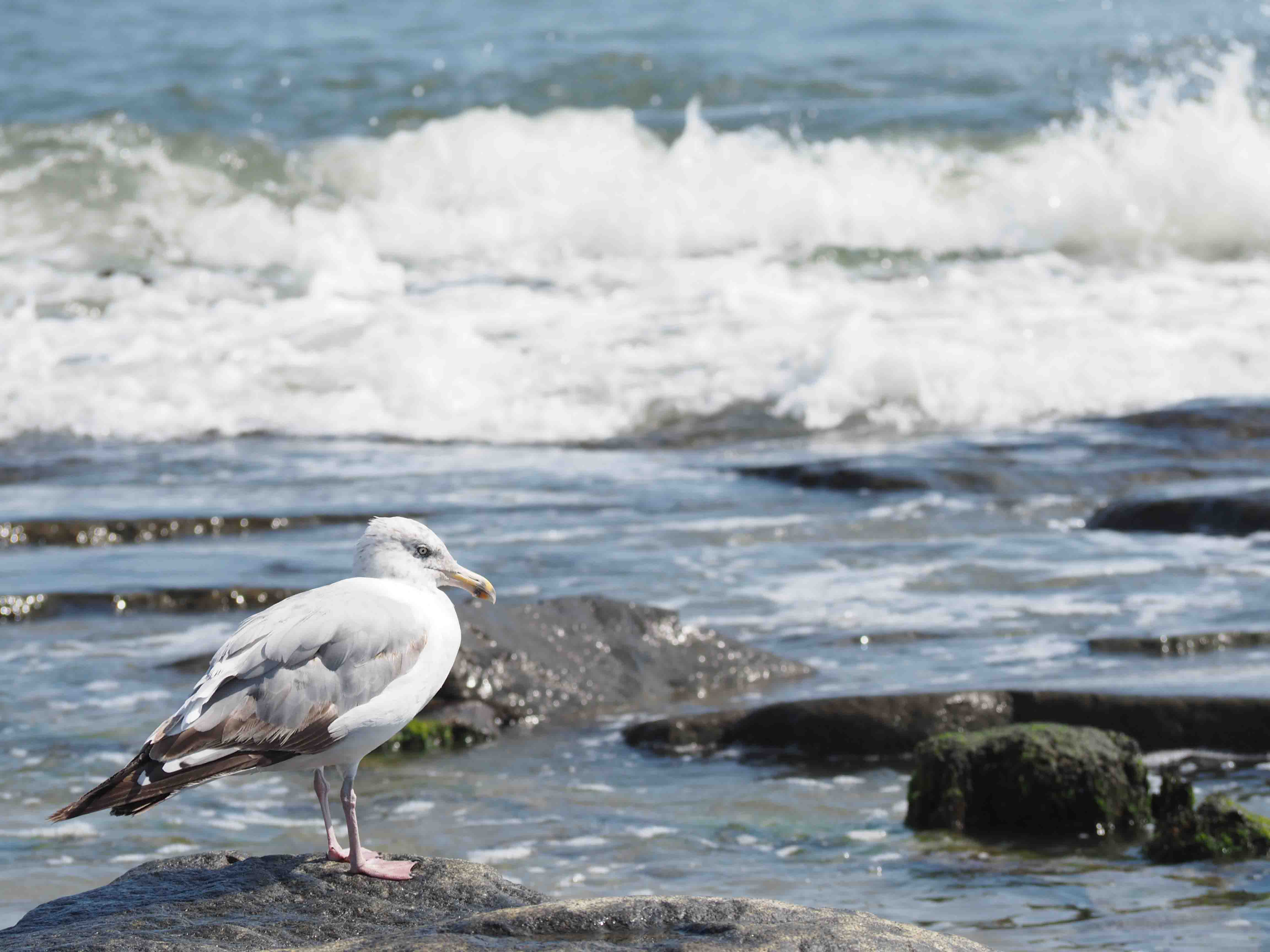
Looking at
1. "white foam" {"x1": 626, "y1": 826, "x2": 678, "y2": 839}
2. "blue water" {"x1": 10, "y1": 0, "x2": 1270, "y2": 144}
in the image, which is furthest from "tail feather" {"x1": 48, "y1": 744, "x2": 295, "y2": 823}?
"blue water" {"x1": 10, "y1": 0, "x2": 1270, "y2": 144}

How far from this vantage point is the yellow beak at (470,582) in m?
3.85

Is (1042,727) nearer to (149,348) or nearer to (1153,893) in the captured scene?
(1153,893)

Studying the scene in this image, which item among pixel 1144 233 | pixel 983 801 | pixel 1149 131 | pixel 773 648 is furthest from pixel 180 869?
pixel 1149 131

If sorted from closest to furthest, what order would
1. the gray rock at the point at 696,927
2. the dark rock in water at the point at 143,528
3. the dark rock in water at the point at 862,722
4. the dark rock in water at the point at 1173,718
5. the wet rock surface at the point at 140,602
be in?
the gray rock at the point at 696,927
the dark rock in water at the point at 1173,718
the dark rock in water at the point at 862,722
the wet rock surface at the point at 140,602
the dark rock in water at the point at 143,528

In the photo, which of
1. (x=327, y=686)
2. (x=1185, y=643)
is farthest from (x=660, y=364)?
(x=327, y=686)

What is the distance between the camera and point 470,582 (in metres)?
3.90

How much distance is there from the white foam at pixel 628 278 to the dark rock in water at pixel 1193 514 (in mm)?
2964

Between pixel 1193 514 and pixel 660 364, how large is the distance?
16.1ft

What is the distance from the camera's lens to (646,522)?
28.2 feet

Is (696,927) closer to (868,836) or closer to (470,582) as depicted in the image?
(470,582)

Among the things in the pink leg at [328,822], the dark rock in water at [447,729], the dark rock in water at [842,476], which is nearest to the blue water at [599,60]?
the dark rock in water at [842,476]

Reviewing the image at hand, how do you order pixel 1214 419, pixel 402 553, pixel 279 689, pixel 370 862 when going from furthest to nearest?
pixel 1214 419, pixel 402 553, pixel 370 862, pixel 279 689

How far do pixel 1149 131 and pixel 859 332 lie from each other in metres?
8.19

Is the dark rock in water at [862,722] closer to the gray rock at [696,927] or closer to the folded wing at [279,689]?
the folded wing at [279,689]
